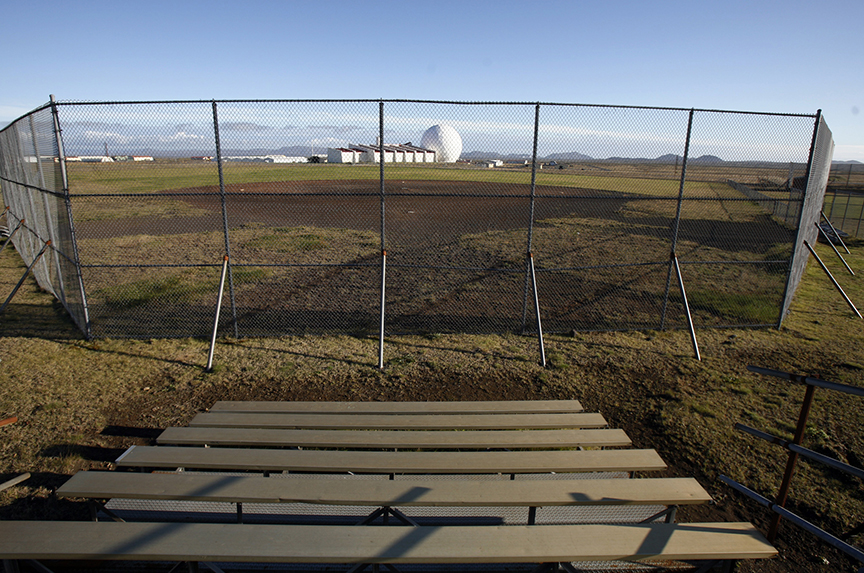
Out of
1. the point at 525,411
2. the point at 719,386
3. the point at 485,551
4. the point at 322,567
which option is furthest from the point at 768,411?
the point at 322,567

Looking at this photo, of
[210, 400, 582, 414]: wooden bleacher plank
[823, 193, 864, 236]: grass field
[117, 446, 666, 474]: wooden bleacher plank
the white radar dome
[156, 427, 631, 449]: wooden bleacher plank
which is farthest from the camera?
[823, 193, 864, 236]: grass field

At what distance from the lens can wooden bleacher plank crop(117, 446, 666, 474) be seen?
3035 millimetres

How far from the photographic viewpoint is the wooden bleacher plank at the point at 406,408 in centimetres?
402

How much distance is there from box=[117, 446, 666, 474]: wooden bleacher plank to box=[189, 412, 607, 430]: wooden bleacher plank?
0.46 metres

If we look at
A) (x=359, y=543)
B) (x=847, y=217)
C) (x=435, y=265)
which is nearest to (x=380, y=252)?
(x=435, y=265)

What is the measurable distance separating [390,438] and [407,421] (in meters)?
0.31

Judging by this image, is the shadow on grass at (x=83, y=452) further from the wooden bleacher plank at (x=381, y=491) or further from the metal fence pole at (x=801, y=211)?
the metal fence pole at (x=801, y=211)

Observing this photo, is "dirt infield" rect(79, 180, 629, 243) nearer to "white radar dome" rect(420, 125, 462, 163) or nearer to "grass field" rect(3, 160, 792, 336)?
"grass field" rect(3, 160, 792, 336)

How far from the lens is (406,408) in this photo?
13.4 ft

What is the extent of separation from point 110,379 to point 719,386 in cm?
709

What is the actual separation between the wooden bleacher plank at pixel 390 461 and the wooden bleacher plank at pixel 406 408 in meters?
0.79

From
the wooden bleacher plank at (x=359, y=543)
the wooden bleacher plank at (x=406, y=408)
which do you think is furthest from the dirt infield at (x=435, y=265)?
the wooden bleacher plank at (x=359, y=543)

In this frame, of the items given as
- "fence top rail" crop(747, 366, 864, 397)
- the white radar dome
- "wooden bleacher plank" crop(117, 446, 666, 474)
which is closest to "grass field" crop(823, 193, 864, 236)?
the white radar dome

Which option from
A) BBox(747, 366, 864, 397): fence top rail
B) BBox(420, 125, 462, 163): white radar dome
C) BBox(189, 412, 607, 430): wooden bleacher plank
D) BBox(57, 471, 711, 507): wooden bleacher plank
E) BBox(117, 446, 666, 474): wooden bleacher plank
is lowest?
BBox(189, 412, 607, 430): wooden bleacher plank
